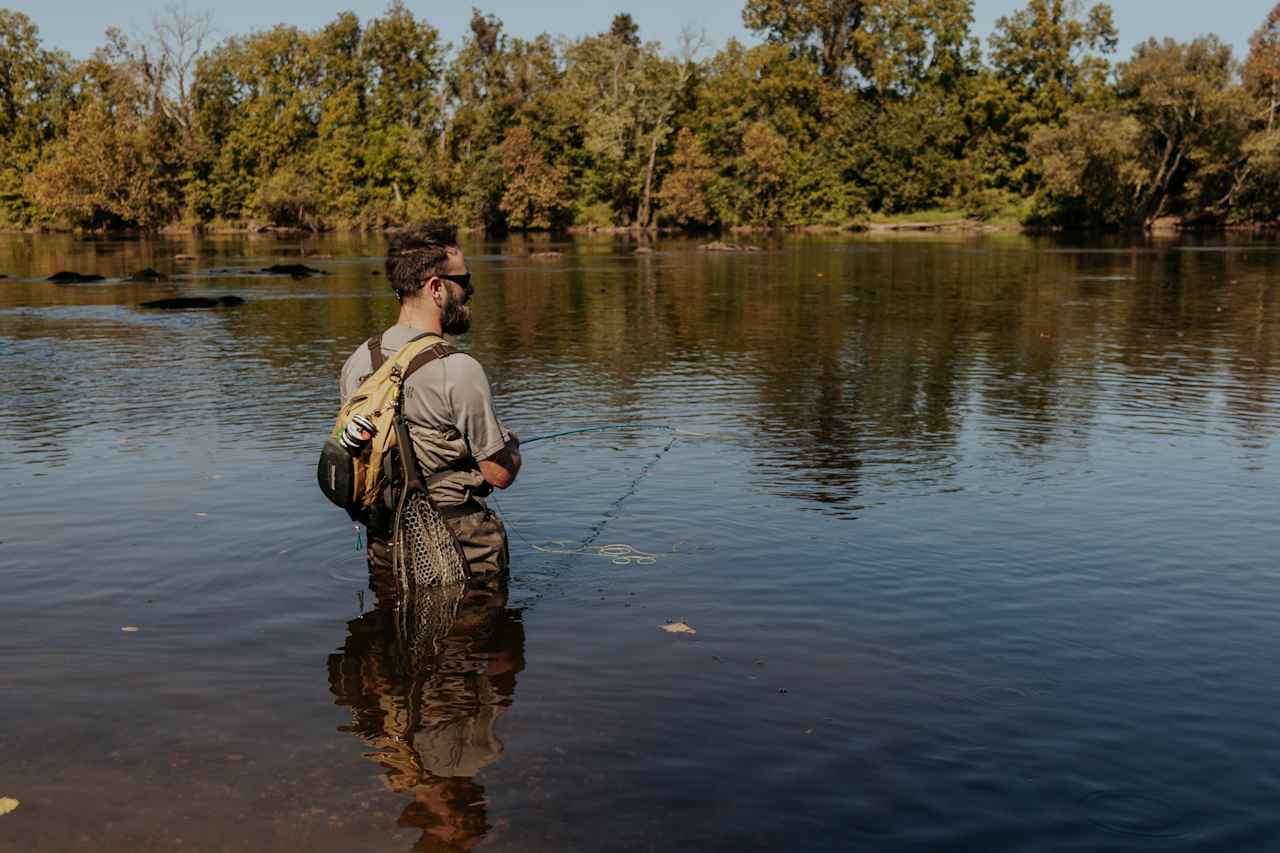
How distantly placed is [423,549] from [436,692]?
75cm

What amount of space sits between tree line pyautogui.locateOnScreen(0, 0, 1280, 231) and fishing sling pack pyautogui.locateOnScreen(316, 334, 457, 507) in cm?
8492

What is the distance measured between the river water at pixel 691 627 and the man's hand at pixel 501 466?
116 centimetres

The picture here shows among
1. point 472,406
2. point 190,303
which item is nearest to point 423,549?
point 472,406

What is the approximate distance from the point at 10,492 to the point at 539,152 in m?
94.3

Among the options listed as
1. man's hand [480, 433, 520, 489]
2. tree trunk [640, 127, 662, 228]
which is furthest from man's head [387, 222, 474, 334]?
tree trunk [640, 127, 662, 228]

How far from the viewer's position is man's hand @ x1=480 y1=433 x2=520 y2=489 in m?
5.82

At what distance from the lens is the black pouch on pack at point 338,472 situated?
575 centimetres

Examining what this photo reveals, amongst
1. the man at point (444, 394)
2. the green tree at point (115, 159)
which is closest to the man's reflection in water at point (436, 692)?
the man at point (444, 394)

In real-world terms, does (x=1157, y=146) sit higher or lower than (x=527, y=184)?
higher

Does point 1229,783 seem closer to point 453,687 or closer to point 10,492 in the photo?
point 453,687

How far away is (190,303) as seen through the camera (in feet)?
105

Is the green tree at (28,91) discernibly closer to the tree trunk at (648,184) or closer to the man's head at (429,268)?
the tree trunk at (648,184)

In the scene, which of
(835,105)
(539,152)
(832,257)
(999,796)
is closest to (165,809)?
(999,796)

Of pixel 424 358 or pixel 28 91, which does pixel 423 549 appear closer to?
pixel 424 358
